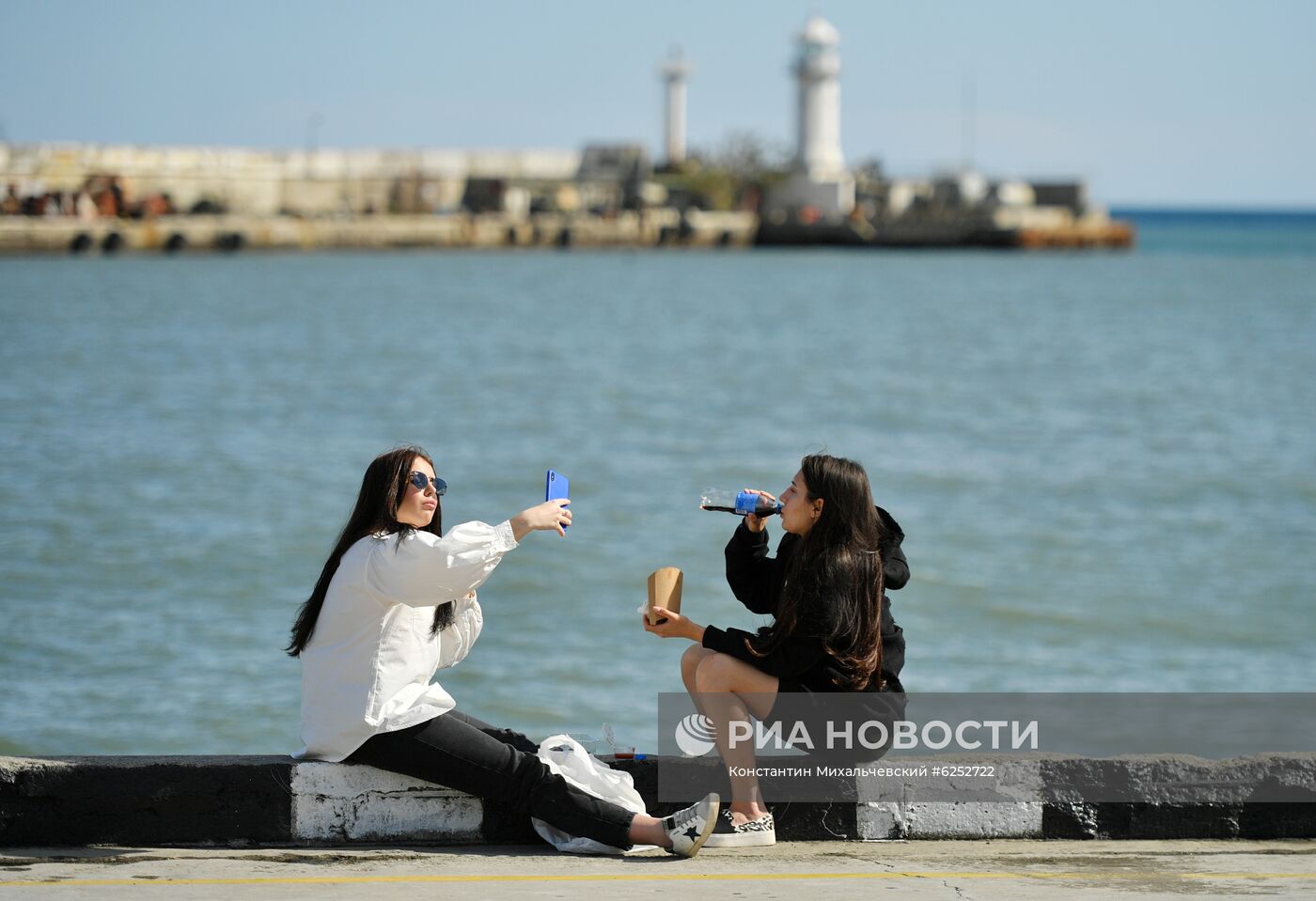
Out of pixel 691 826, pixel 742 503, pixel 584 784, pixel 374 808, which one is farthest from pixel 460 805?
pixel 742 503

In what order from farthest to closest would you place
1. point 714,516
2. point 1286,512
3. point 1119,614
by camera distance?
point 1286,512 < point 714,516 < point 1119,614

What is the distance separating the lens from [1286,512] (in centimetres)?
2328

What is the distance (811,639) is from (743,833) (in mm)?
686

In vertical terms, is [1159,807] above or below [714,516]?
above

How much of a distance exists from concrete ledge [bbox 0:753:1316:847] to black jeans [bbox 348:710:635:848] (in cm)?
19

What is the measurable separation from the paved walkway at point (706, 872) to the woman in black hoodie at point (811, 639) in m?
0.34

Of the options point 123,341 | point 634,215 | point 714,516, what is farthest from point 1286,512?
point 634,215

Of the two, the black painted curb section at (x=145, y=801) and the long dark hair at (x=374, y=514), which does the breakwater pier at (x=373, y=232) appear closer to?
the black painted curb section at (x=145, y=801)

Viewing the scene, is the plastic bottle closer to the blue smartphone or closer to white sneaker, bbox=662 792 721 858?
the blue smartphone

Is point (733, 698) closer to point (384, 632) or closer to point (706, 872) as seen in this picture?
point (706, 872)

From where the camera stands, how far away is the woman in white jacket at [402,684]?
5473 mm

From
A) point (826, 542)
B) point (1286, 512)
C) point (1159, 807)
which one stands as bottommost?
point (1286, 512)

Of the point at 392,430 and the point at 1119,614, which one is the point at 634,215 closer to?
the point at 392,430

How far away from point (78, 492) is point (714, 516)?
8.59m
